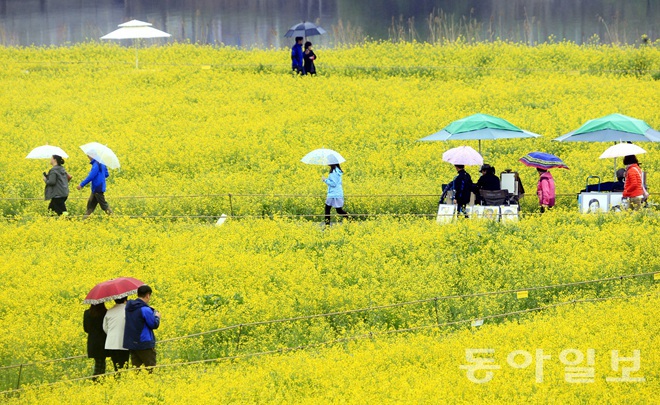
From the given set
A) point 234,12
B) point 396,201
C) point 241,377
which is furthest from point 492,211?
point 234,12

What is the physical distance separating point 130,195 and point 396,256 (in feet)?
25.3

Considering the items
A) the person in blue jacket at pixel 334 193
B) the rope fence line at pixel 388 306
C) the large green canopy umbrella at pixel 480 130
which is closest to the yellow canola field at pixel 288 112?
the person in blue jacket at pixel 334 193

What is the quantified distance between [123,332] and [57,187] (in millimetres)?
8555

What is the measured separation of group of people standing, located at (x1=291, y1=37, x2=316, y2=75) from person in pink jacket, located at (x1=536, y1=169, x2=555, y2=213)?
15350mm

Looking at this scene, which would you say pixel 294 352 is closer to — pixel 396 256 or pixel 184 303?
pixel 184 303

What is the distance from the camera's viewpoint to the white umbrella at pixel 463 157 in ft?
66.4

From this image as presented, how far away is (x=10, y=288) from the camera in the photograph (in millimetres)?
16297

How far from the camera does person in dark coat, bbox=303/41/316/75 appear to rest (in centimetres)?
3472

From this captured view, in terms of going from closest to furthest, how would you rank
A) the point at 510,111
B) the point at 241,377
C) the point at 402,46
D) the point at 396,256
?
the point at 241,377
the point at 396,256
the point at 510,111
the point at 402,46

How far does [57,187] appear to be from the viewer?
20.9 meters

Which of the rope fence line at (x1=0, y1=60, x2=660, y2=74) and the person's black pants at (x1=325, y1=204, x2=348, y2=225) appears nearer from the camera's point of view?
the person's black pants at (x1=325, y1=204, x2=348, y2=225)

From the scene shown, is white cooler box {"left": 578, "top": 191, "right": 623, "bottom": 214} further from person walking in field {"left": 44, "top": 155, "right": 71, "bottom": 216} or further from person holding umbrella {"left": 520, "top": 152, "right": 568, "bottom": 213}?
person walking in field {"left": 44, "top": 155, "right": 71, "bottom": 216}

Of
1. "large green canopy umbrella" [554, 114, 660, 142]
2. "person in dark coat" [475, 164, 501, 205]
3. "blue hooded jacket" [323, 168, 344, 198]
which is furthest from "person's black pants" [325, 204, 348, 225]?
"large green canopy umbrella" [554, 114, 660, 142]

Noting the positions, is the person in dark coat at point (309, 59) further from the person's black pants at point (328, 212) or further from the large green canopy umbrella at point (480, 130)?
the person's black pants at point (328, 212)
